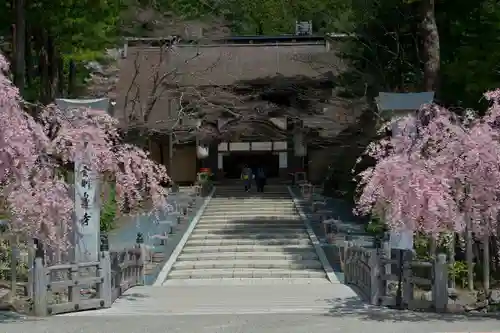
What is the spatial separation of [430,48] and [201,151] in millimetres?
19118

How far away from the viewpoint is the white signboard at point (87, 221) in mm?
13477

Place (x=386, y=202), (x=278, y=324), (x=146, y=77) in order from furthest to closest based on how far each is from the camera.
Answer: (x=146, y=77) → (x=386, y=202) → (x=278, y=324)

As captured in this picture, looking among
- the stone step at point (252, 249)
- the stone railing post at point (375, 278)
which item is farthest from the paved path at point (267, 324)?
the stone step at point (252, 249)

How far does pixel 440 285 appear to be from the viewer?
10828 mm

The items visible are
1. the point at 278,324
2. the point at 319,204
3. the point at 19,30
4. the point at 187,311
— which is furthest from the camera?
the point at 319,204

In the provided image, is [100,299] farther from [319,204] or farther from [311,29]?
[311,29]

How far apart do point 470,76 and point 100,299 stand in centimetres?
997

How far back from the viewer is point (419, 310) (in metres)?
11.1

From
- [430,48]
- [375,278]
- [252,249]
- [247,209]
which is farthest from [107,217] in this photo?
[375,278]

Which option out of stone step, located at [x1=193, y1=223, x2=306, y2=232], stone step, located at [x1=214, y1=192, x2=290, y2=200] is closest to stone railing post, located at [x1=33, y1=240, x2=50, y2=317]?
stone step, located at [x1=193, y1=223, x2=306, y2=232]

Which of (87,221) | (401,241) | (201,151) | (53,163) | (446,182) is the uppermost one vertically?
(201,151)

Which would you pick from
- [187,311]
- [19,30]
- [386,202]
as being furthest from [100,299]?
[19,30]

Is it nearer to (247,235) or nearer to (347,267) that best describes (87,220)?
(347,267)

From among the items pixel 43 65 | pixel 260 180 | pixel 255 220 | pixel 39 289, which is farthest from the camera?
pixel 260 180
